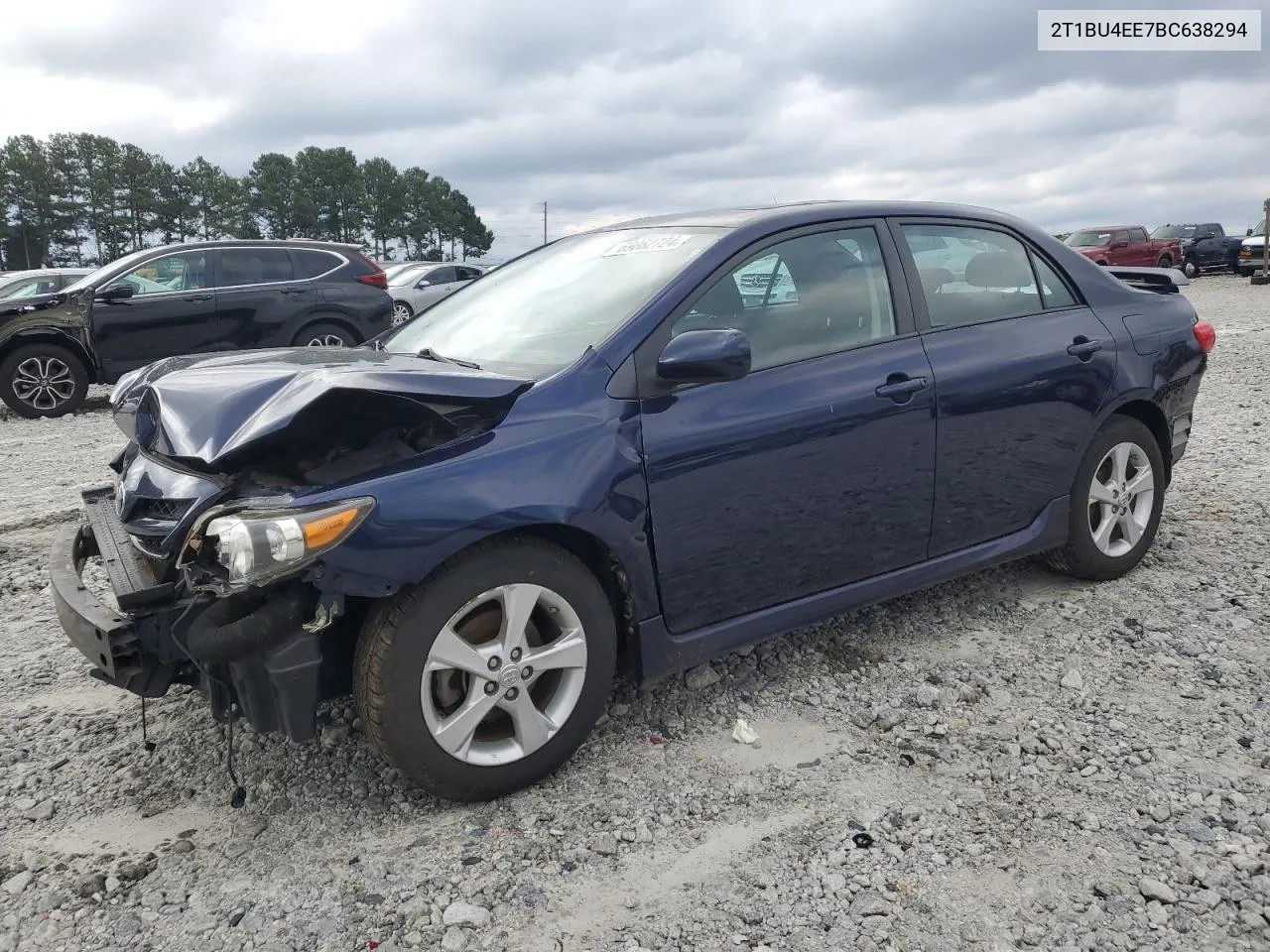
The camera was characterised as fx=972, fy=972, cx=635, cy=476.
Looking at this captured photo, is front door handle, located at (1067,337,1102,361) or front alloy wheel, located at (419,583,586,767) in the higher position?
front door handle, located at (1067,337,1102,361)

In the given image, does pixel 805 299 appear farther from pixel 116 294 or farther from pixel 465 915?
pixel 116 294

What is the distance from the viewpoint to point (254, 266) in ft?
34.2

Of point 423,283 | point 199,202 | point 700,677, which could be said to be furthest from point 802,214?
point 199,202

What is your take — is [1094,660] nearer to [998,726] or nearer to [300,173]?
[998,726]

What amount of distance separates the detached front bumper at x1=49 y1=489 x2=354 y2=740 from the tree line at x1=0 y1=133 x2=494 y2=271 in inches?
3135

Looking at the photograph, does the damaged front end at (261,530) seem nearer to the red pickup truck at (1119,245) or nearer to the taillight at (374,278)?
the taillight at (374,278)

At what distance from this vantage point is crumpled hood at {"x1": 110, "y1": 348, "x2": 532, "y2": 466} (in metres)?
2.46

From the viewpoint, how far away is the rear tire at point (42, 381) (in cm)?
973

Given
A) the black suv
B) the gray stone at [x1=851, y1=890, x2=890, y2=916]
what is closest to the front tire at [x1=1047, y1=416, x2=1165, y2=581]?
the gray stone at [x1=851, y1=890, x2=890, y2=916]

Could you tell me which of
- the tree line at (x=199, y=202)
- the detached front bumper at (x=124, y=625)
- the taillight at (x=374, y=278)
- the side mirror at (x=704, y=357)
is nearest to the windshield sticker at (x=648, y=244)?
the side mirror at (x=704, y=357)

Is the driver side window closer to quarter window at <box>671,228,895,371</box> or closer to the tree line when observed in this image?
quarter window at <box>671,228,895,371</box>

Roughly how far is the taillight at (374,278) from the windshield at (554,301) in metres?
7.47

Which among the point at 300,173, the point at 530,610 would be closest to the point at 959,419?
the point at 530,610

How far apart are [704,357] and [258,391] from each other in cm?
123
